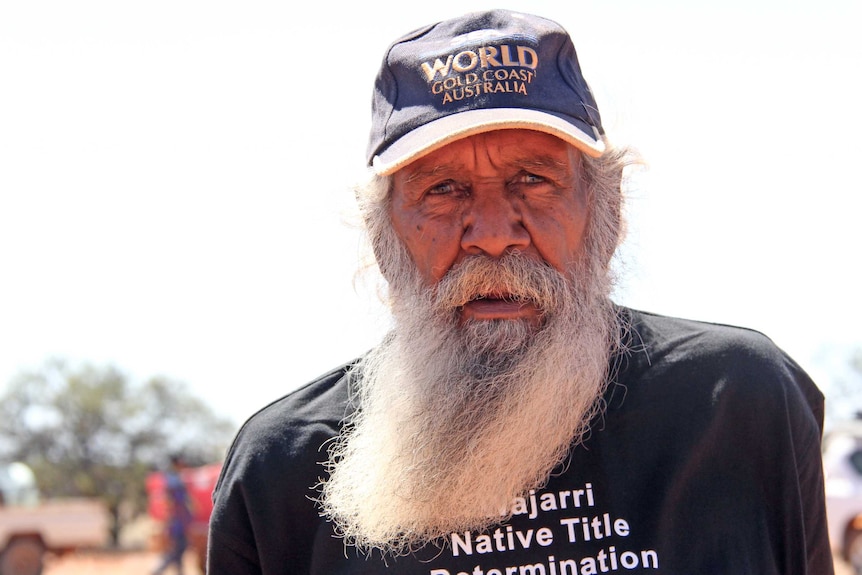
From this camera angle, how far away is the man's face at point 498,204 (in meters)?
2.20

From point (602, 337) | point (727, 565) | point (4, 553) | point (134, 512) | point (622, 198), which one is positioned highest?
point (622, 198)

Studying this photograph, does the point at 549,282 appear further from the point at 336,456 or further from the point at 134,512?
the point at 134,512

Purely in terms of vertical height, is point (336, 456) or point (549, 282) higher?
point (549, 282)

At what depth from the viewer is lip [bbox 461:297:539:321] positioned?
2215mm

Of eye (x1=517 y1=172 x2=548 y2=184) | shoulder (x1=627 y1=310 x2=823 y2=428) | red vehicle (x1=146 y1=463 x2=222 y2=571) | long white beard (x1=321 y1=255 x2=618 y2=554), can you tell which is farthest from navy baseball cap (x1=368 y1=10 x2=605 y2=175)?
red vehicle (x1=146 y1=463 x2=222 y2=571)

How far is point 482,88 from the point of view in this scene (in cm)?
215

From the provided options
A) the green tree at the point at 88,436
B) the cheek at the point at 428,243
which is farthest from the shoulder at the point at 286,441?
the green tree at the point at 88,436

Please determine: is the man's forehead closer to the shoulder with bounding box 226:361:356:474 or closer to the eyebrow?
the eyebrow

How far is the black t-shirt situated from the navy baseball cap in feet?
1.83

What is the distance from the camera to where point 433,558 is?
6.72 ft

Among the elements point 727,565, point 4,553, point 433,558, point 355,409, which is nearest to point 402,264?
point 355,409

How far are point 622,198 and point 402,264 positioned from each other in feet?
1.95

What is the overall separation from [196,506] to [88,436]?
29.6m

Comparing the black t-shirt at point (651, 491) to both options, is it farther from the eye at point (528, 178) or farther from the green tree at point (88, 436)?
the green tree at point (88, 436)
